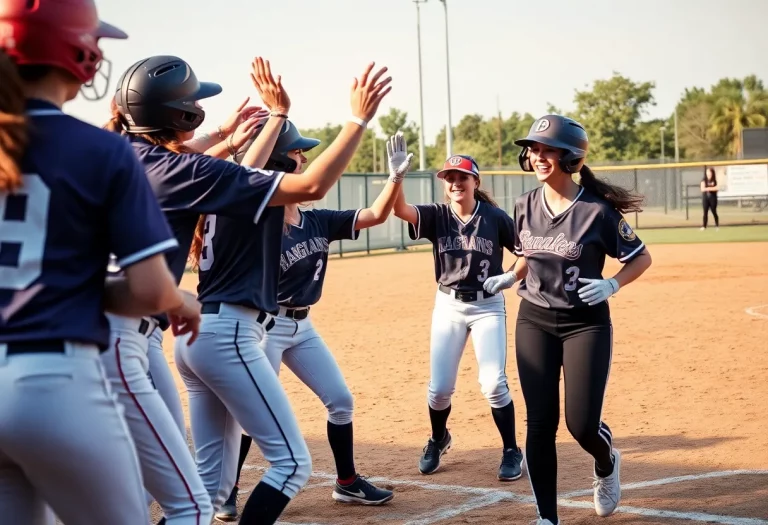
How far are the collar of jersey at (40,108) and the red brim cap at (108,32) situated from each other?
10.6 inches

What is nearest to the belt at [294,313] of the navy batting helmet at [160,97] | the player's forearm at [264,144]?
the player's forearm at [264,144]

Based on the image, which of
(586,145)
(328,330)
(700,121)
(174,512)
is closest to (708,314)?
(328,330)

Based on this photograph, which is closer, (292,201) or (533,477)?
(292,201)

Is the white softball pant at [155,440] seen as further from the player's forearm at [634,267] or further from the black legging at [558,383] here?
the player's forearm at [634,267]

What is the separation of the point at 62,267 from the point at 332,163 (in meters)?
1.13

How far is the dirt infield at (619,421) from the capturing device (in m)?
5.43

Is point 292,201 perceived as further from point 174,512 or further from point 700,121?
point 700,121

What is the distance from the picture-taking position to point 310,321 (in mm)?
5613

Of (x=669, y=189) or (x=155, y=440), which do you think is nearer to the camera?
(x=155, y=440)

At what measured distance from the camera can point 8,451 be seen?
2.34 metres

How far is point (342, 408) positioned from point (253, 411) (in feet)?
5.54

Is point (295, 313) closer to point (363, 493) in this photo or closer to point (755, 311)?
point (363, 493)

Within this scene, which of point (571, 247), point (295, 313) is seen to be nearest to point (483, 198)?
point (571, 247)

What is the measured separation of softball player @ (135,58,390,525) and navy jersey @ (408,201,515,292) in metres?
2.58
